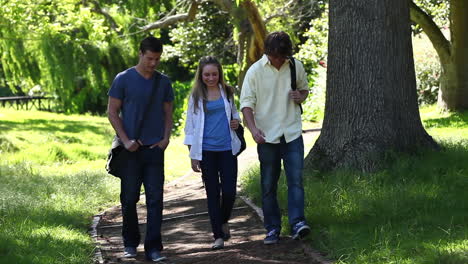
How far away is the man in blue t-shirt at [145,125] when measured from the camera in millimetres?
7395

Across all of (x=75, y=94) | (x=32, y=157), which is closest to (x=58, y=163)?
(x=32, y=157)

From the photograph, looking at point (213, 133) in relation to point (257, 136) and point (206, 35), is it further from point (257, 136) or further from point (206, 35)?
point (206, 35)

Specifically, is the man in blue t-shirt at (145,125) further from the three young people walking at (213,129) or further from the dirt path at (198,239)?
the dirt path at (198,239)

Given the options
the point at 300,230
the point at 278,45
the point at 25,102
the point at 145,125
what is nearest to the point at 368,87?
the point at 278,45

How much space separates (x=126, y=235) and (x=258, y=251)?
125cm

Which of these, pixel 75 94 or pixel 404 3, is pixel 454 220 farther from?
pixel 75 94

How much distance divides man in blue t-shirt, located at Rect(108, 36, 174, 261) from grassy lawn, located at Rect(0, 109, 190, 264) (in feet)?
2.32

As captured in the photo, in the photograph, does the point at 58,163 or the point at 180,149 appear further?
the point at 180,149

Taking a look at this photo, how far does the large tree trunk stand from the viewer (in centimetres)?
965

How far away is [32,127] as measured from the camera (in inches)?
1052

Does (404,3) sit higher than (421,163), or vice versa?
(404,3)

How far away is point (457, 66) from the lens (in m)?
18.9

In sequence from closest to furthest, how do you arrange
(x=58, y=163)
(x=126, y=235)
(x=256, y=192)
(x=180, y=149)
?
(x=126, y=235)
(x=256, y=192)
(x=58, y=163)
(x=180, y=149)

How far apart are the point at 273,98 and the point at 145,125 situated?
1178 mm
